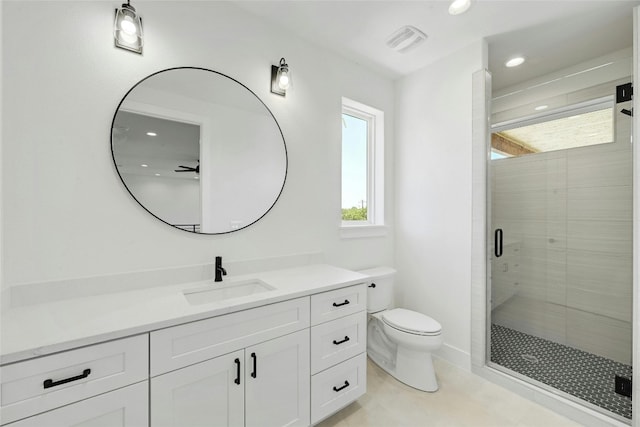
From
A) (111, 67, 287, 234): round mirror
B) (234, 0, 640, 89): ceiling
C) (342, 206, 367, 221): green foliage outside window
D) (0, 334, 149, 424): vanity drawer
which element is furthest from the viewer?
(342, 206, 367, 221): green foliage outside window

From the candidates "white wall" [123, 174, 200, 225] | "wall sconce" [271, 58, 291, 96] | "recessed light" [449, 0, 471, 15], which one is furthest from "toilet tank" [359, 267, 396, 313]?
"recessed light" [449, 0, 471, 15]

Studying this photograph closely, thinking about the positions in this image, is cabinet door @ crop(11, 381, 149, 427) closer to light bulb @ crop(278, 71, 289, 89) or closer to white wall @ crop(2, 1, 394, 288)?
white wall @ crop(2, 1, 394, 288)

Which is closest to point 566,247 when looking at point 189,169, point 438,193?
point 438,193

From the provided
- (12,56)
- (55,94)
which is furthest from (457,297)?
(12,56)

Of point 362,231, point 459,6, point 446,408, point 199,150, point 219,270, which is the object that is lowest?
point 446,408

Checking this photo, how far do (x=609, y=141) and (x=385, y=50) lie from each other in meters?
1.93

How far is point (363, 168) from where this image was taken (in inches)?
106

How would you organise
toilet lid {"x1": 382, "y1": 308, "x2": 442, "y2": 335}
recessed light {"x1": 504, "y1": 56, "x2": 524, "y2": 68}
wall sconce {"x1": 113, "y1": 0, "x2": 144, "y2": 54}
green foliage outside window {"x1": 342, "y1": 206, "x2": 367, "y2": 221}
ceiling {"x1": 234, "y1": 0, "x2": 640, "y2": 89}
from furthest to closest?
green foliage outside window {"x1": 342, "y1": 206, "x2": 367, "y2": 221}
recessed light {"x1": 504, "y1": 56, "x2": 524, "y2": 68}
toilet lid {"x1": 382, "y1": 308, "x2": 442, "y2": 335}
ceiling {"x1": 234, "y1": 0, "x2": 640, "y2": 89}
wall sconce {"x1": 113, "y1": 0, "x2": 144, "y2": 54}

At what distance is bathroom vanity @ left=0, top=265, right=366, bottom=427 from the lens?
859 mm

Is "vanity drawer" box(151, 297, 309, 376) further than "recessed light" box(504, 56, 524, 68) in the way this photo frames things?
No

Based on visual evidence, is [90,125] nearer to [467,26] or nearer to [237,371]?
[237,371]

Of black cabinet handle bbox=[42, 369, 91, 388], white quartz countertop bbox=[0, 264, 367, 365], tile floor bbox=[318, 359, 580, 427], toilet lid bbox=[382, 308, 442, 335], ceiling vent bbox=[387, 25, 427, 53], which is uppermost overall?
ceiling vent bbox=[387, 25, 427, 53]

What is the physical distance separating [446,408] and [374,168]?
1.98 m

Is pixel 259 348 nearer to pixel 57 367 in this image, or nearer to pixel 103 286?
pixel 57 367
